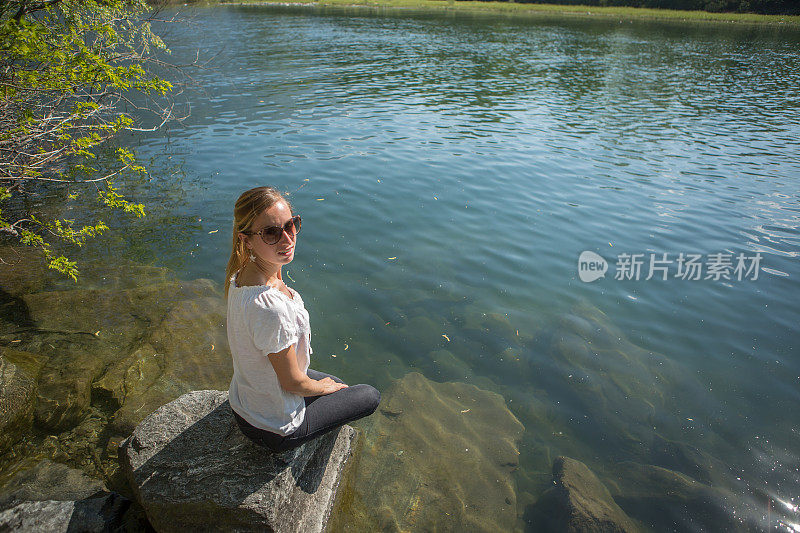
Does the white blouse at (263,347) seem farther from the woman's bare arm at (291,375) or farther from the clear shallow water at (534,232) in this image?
the clear shallow water at (534,232)

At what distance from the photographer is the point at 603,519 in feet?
13.9

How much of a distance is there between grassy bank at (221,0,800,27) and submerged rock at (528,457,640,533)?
7100 cm

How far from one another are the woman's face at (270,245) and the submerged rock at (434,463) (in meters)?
2.08

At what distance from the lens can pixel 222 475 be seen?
341 centimetres

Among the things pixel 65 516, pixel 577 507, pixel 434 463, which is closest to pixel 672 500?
pixel 577 507

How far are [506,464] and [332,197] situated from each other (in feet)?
24.0

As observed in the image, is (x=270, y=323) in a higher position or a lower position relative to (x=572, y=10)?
lower

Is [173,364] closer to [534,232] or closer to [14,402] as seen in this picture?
[14,402]

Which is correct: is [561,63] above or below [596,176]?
above

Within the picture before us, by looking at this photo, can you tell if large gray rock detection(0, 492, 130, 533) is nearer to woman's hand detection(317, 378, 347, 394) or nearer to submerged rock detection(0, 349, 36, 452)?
submerged rock detection(0, 349, 36, 452)

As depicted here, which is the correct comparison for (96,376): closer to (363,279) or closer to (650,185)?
(363,279)

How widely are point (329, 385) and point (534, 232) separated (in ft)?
22.5

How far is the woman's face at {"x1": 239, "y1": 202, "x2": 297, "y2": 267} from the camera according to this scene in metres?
3.20

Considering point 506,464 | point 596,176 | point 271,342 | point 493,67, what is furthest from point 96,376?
point 493,67
